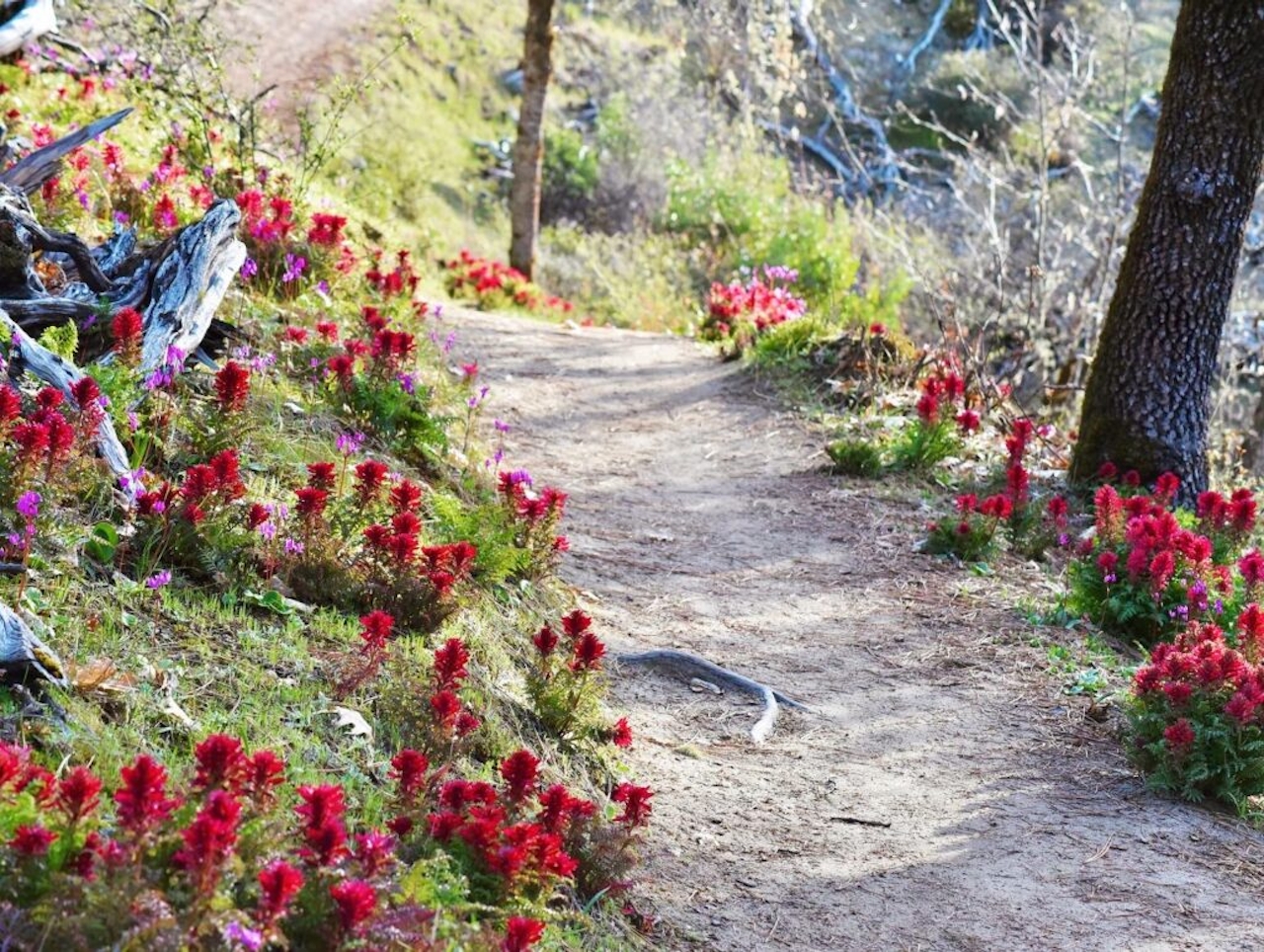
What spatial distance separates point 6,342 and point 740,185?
13.9 m

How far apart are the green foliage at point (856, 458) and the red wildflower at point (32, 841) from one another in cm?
646

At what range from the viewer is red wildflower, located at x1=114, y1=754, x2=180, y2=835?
238cm

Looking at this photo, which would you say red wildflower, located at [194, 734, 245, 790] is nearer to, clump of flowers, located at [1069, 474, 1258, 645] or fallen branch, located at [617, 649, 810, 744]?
fallen branch, located at [617, 649, 810, 744]

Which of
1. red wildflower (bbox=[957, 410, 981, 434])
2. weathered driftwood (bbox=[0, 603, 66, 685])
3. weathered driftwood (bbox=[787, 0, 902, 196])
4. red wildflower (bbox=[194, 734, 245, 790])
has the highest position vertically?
weathered driftwood (bbox=[787, 0, 902, 196])

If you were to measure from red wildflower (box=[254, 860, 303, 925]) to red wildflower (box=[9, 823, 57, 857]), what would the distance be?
386 mm

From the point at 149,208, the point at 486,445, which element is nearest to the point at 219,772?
the point at 486,445

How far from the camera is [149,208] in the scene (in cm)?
775

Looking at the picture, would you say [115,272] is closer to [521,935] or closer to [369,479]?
[369,479]

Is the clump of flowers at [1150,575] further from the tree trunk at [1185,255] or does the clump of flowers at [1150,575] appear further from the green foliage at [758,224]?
the green foliage at [758,224]

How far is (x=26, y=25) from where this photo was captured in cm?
887

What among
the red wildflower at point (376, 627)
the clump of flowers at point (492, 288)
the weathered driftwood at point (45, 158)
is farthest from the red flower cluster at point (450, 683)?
the clump of flowers at point (492, 288)

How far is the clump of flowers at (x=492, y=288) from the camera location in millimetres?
13531

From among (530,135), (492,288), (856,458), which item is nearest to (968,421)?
(856,458)

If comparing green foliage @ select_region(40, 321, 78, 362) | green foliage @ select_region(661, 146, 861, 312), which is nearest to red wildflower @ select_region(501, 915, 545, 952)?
green foliage @ select_region(40, 321, 78, 362)
